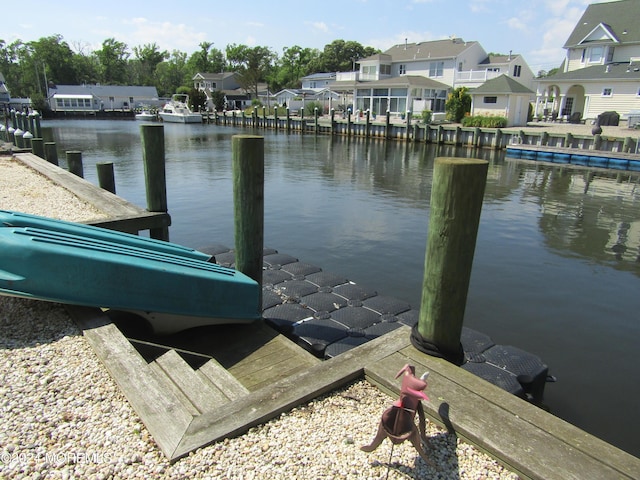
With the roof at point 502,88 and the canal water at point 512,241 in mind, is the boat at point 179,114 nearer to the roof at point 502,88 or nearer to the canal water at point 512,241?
the canal water at point 512,241

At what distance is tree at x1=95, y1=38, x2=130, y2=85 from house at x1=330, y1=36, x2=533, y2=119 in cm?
7677

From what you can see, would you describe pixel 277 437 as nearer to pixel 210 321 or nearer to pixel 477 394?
pixel 477 394

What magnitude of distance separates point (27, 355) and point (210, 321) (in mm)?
2045

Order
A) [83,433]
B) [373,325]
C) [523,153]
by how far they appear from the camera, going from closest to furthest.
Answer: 1. [83,433]
2. [373,325]
3. [523,153]

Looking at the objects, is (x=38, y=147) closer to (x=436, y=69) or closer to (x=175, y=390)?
(x=175, y=390)

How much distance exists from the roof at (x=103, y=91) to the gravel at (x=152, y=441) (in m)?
92.2

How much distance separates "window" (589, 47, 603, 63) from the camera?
40.4m

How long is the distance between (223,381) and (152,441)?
1173 millimetres

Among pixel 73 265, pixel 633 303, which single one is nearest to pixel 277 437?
pixel 73 265

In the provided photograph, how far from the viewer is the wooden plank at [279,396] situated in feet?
9.39

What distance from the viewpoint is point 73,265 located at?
4.30 metres

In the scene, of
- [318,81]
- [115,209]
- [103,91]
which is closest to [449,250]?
[115,209]

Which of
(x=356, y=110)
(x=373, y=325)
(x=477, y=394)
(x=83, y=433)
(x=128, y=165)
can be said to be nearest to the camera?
(x=83, y=433)

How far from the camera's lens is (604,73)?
122ft
